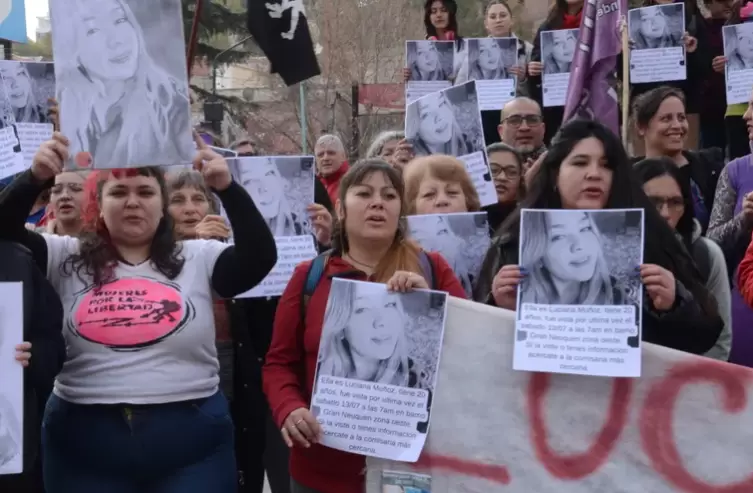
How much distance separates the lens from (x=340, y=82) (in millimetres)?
21688

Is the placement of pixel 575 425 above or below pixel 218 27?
below

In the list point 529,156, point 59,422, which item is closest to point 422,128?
point 529,156

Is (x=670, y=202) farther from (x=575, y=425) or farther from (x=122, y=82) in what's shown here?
(x=122, y=82)

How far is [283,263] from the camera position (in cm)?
429

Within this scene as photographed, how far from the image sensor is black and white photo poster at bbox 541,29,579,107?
6941mm

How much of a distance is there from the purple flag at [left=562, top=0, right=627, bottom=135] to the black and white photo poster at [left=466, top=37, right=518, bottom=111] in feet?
3.04

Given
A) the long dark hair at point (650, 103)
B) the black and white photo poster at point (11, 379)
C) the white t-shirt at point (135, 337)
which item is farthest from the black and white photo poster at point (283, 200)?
the long dark hair at point (650, 103)

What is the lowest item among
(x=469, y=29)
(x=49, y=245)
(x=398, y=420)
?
(x=398, y=420)

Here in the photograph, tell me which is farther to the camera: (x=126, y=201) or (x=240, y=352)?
(x=240, y=352)

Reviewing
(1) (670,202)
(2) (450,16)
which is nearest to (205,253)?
(1) (670,202)

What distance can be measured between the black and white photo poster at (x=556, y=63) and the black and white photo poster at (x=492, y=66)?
0.70 feet

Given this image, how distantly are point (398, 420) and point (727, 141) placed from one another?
4.56 m

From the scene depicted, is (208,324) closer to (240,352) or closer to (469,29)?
(240,352)

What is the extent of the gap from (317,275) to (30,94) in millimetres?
2655
